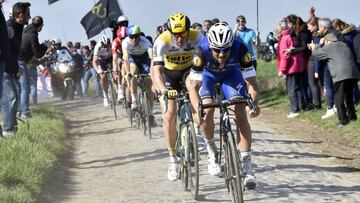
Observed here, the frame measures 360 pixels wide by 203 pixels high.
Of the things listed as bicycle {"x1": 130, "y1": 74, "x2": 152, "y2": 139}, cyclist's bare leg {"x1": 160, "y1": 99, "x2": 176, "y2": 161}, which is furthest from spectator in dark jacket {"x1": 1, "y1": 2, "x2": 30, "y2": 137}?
cyclist's bare leg {"x1": 160, "y1": 99, "x2": 176, "y2": 161}

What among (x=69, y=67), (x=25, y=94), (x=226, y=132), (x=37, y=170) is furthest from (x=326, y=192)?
(x=69, y=67)

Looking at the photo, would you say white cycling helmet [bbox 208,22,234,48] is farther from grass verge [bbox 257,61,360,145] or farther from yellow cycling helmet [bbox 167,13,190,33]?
grass verge [bbox 257,61,360,145]

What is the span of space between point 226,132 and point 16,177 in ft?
8.95

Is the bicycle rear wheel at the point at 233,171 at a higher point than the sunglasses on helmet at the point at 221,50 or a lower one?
lower

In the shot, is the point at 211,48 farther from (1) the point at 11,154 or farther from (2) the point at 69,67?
(2) the point at 69,67

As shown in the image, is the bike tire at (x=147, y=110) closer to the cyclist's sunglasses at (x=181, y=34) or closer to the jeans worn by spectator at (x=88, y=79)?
the cyclist's sunglasses at (x=181, y=34)

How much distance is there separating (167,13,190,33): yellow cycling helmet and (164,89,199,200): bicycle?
0.78 m

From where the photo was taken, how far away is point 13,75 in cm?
1060

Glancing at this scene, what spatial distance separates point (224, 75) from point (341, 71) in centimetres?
540

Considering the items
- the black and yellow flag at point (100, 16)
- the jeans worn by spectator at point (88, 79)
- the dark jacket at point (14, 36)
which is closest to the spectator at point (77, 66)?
the jeans worn by spectator at point (88, 79)

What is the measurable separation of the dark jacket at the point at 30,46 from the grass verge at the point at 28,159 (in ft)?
4.42

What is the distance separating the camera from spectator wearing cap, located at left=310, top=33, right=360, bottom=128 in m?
12.5

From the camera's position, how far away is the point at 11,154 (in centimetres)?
922

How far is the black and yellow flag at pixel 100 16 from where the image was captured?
23812 mm
